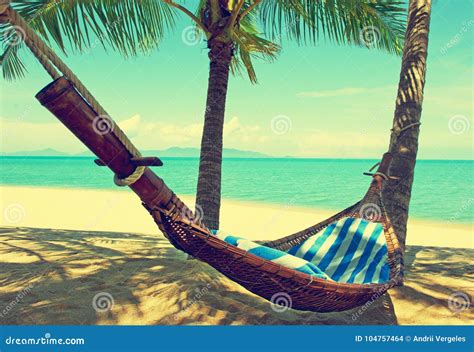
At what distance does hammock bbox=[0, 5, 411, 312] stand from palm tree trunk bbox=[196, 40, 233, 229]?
1.07 metres

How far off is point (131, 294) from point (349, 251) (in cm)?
162

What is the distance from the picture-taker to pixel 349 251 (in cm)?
300

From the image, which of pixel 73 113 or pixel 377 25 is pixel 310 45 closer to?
pixel 377 25

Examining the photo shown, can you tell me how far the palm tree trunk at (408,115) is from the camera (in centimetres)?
337

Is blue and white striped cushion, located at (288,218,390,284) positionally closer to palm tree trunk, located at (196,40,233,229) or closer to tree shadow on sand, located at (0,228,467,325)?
tree shadow on sand, located at (0,228,467,325)

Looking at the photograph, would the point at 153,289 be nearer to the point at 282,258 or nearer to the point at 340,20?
the point at 282,258

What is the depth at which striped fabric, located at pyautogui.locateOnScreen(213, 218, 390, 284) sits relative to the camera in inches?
107

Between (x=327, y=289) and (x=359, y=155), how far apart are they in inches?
2337

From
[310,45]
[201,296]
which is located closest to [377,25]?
[310,45]

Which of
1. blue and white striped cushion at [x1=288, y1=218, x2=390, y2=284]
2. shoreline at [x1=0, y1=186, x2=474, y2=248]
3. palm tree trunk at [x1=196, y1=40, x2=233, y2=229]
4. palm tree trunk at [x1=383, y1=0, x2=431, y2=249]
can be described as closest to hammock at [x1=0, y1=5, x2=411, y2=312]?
blue and white striped cushion at [x1=288, y1=218, x2=390, y2=284]

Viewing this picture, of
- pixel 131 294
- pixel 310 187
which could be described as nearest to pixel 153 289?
pixel 131 294

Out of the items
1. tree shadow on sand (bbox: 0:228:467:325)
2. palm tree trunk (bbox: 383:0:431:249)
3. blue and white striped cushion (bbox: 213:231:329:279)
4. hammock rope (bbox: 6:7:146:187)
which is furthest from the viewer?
palm tree trunk (bbox: 383:0:431:249)

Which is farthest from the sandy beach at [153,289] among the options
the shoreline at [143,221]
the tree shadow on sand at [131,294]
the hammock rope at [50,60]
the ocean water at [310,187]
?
the ocean water at [310,187]

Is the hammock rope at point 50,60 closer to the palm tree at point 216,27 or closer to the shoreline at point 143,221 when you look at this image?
the palm tree at point 216,27
